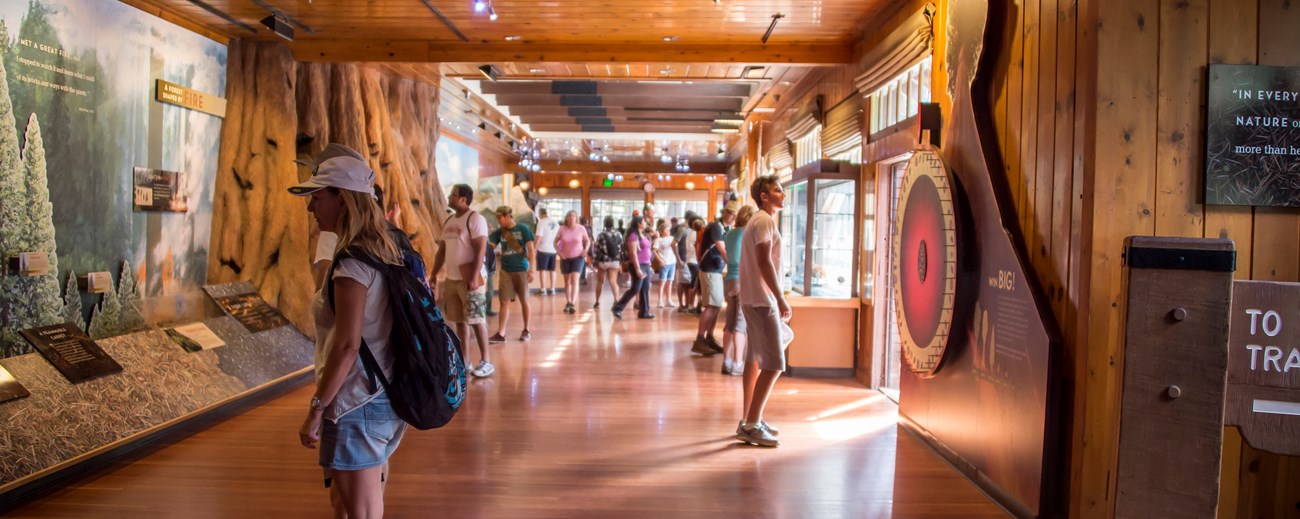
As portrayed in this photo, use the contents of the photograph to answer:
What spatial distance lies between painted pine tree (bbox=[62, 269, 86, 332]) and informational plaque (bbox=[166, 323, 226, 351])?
51 cm

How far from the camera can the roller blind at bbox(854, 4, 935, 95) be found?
4.83 m

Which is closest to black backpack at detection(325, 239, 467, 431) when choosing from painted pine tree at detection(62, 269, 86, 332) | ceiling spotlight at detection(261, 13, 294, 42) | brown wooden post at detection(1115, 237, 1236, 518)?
brown wooden post at detection(1115, 237, 1236, 518)

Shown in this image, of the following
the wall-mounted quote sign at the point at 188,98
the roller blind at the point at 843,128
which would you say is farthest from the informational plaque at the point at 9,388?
the roller blind at the point at 843,128

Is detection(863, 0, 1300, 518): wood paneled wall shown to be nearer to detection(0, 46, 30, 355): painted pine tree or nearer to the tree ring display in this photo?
the tree ring display

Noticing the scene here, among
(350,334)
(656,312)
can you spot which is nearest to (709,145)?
(656,312)

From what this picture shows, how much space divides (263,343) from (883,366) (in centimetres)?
459

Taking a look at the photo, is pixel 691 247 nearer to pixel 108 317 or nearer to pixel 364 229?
pixel 108 317

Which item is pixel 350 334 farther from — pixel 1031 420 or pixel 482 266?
pixel 482 266

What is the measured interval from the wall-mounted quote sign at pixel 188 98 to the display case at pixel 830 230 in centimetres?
476

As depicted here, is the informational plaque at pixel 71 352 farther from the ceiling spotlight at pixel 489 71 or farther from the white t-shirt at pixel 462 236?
the ceiling spotlight at pixel 489 71

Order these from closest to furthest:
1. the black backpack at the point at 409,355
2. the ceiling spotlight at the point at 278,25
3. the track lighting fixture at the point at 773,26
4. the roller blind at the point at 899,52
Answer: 1. the black backpack at the point at 409,355
2. the roller blind at the point at 899,52
3. the track lighting fixture at the point at 773,26
4. the ceiling spotlight at the point at 278,25

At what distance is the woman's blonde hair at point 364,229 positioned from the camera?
2145 mm

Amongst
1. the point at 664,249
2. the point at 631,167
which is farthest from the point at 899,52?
the point at 631,167

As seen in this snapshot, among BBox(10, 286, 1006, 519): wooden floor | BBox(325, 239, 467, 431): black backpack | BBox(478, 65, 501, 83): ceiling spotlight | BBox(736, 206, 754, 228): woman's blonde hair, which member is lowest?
BBox(10, 286, 1006, 519): wooden floor
